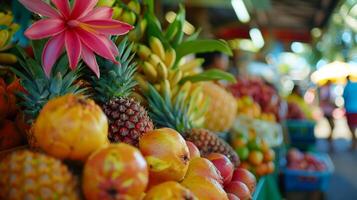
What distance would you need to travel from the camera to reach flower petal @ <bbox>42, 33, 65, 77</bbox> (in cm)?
138

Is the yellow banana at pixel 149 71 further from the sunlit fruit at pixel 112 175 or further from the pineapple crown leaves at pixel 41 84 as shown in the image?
the sunlit fruit at pixel 112 175

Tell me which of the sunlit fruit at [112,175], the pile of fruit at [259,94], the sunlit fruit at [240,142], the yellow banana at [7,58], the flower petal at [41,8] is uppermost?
the pile of fruit at [259,94]

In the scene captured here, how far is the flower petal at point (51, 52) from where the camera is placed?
1385 mm

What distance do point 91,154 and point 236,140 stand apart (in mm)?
2629

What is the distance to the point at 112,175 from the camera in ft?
3.46

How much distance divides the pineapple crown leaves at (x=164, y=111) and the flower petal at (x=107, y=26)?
811mm

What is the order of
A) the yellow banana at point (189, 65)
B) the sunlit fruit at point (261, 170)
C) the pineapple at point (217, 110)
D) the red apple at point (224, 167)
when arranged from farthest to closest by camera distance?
1. the sunlit fruit at point (261, 170)
2. the pineapple at point (217, 110)
3. the yellow banana at point (189, 65)
4. the red apple at point (224, 167)

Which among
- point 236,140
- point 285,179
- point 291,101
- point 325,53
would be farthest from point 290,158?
point 325,53

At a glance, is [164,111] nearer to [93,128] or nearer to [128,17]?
[128,17]

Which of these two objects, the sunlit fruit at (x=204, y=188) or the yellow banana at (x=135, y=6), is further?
the yellow banana at (x=135, y=6)

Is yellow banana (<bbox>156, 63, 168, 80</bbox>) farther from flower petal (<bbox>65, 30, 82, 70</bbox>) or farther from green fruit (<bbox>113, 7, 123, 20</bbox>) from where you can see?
flower petal (<bbox>65, 30, 82, 70</bbox>)

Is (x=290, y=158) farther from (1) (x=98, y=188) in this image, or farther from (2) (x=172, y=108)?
(1) (x=98, y=188)

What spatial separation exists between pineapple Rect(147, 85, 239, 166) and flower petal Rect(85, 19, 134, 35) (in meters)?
0.81

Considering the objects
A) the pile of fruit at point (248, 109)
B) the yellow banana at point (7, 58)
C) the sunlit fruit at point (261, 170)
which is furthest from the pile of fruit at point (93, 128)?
the pile of fruit at point (248, 109)
